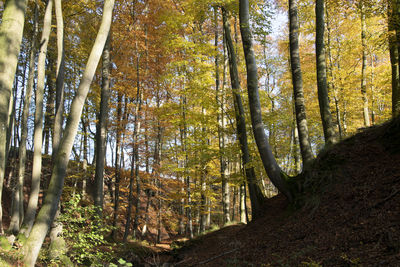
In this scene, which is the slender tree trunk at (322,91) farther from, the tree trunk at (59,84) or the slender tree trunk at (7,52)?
the tree trunk at (59,84)

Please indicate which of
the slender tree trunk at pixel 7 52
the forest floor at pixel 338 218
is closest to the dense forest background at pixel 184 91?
the forest floor at pixel 338 218

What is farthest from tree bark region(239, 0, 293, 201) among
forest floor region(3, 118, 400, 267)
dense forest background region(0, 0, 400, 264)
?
forest floor region(3, 118, 400, 267)

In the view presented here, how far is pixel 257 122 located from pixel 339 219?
3162 millimetres

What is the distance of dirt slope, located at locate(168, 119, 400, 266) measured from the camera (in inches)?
149

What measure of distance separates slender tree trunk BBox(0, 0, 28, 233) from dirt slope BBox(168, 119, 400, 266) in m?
4.49

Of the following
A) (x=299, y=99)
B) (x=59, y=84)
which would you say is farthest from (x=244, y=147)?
(x=59, y=84)

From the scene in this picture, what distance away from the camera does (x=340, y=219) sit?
4.81 m

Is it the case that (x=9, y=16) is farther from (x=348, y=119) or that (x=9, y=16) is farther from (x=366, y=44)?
(x=348, y=119)

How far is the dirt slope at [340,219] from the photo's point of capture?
12.5ft

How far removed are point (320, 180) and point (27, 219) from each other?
25.8 ft

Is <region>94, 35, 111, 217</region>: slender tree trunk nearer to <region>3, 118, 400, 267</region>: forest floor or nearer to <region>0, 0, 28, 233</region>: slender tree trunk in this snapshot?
<region>3, 118, 400, 267</region>: forest floor

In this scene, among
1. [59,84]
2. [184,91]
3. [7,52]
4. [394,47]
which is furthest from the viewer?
[184,91]

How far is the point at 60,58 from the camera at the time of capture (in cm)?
831

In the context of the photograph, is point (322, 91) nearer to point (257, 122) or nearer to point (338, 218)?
point (257, 122)
